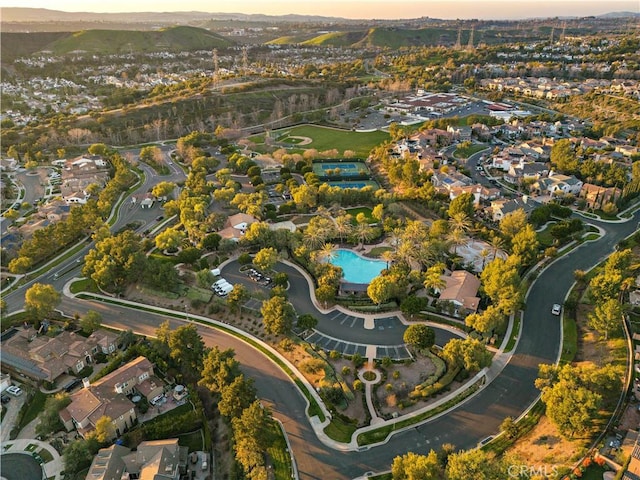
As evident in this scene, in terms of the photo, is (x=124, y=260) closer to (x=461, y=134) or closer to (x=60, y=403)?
(x=60, y=403)

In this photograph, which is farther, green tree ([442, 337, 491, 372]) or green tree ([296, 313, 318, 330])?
green tree ([296, 313, 318, 330])

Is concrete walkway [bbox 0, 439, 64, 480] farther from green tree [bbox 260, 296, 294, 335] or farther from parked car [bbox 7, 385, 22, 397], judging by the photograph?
green tree [bbox 260, 296, 294, 335]

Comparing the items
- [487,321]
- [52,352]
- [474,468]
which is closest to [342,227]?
[487,321]

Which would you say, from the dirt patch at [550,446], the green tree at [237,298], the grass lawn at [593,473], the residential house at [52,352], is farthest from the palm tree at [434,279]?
the residential house at [52,352]

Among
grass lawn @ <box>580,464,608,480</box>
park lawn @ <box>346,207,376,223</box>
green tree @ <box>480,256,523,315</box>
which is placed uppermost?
green tree @ <box>480,256,523,315</box>

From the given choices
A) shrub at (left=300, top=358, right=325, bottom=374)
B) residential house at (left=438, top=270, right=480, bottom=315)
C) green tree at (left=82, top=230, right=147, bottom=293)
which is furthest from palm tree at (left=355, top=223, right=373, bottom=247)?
green tree at (left=82, top=230, right=147, bottom=293)

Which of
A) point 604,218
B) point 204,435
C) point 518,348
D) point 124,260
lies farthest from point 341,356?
point 604,218
